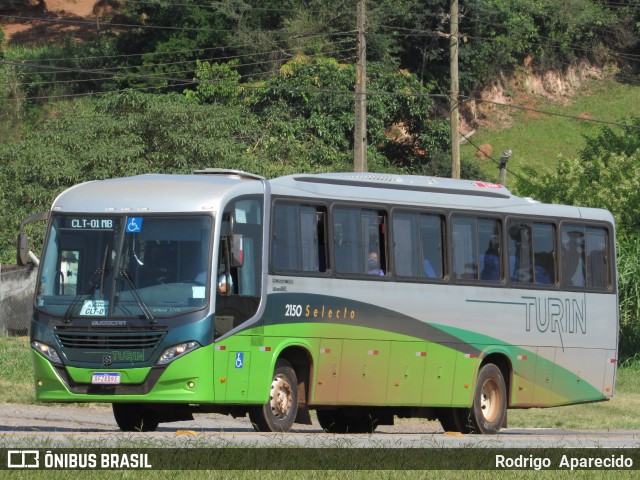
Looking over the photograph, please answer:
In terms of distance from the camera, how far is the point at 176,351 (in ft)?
52.3

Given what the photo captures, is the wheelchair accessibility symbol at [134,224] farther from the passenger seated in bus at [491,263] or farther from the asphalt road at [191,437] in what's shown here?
the passenger seated in bus at [491,263]

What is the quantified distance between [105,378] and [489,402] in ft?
21.9

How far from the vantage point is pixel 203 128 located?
44.1 metres

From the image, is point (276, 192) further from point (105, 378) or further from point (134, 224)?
point (105, 378)

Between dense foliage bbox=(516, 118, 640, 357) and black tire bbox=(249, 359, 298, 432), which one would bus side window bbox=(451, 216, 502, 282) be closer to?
black tire bbox=(249, 359, 298, 432)

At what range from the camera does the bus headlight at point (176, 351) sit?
15.9m

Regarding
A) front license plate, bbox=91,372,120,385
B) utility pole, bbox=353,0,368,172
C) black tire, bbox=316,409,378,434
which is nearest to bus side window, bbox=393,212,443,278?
black tire, bbox=316,409,378,434

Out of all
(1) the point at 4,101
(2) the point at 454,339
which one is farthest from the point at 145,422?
(1) the point at 4,101

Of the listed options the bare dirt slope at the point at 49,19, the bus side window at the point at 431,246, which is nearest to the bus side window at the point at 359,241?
the bus side window at the point at 431,246

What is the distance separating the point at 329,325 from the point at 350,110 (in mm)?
42353

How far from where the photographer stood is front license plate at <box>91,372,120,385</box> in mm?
15916

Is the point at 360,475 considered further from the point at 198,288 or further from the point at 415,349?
the point at 415,349

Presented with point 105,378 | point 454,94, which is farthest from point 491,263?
point 454,94

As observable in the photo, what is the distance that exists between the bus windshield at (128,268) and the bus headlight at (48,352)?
417mm
